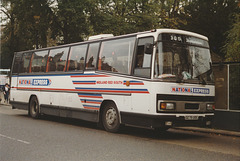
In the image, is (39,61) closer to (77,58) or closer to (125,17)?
(77,58)

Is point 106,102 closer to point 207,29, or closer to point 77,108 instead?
point 77,108

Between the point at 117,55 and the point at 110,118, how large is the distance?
2.08 meters

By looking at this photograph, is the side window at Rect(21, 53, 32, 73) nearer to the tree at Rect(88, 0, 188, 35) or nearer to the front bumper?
the front bumper

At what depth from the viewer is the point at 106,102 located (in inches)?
478

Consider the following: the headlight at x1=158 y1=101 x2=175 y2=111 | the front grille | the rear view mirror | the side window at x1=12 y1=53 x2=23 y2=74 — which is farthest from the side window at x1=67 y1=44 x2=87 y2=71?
the side window at x1=12 y1=53 x2=23 y2=74

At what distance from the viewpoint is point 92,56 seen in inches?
510

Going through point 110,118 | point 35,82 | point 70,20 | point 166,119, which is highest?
point 70,20

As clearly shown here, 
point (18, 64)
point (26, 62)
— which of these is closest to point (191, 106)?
point (26, 62)

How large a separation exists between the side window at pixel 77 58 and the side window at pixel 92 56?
0.34 metres

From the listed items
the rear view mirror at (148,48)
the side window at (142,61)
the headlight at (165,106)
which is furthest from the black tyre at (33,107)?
the headlight at (165,106)

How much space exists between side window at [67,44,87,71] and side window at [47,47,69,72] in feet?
1.41

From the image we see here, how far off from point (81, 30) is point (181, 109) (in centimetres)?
1737

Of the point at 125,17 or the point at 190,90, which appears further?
the point at 125,17

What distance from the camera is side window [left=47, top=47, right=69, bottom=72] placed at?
48.1 feet
